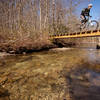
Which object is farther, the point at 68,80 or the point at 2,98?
the point at 68,80

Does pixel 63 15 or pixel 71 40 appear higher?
pixel 63 15

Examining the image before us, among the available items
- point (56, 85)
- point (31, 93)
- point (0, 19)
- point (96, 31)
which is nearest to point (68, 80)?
point (56, 85)

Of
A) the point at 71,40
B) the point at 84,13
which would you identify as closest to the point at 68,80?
the point at 84,13

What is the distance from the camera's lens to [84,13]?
736cm

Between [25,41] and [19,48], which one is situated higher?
[25,41]

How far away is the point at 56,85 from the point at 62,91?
393 millimetres

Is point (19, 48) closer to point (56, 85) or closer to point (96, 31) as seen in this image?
point (56, 85)

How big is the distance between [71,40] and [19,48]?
13.5m

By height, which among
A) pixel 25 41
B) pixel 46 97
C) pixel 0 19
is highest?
pixel 0 19

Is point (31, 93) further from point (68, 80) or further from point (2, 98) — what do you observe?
point (68, 80)

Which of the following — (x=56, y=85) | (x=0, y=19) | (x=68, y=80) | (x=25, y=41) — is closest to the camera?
(x=56, y=85)

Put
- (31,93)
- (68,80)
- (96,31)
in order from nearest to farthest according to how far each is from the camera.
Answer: (31,93)
(68,80)
(96,31)

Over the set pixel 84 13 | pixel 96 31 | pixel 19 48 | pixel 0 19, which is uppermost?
pixel 0 19

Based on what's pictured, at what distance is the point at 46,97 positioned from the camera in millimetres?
2432
